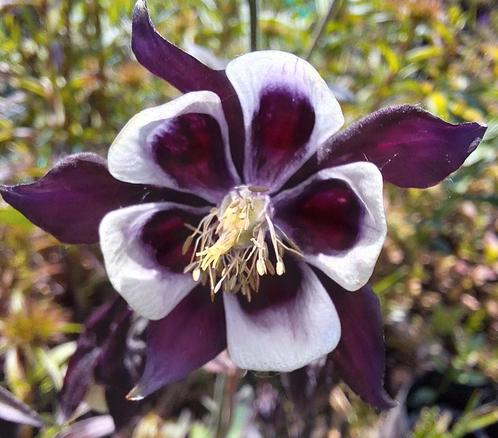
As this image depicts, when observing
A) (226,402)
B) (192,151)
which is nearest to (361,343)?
(192,151)

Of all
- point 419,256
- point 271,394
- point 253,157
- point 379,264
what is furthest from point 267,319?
point 419,256

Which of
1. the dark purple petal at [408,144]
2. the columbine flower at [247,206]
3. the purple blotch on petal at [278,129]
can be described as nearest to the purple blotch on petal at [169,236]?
the columbine flower at [247,206]

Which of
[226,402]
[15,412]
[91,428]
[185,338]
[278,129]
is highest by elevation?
[278,129]

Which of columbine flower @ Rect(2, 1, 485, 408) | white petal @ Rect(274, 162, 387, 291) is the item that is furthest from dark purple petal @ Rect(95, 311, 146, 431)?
white petal @ Rect(274, 162, 387, 291)

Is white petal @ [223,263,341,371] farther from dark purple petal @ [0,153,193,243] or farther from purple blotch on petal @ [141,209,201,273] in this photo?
dark purple petal @ [0,153,193,243]

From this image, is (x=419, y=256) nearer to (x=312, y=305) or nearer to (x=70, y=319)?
(x=70, y=319)

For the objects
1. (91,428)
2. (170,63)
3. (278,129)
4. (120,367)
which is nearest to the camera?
(170,63)

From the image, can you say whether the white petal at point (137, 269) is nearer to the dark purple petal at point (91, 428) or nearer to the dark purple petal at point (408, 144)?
the dark purple petal at point (408, 144)

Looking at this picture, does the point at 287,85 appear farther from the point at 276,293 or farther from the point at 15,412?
the point at 15,412
